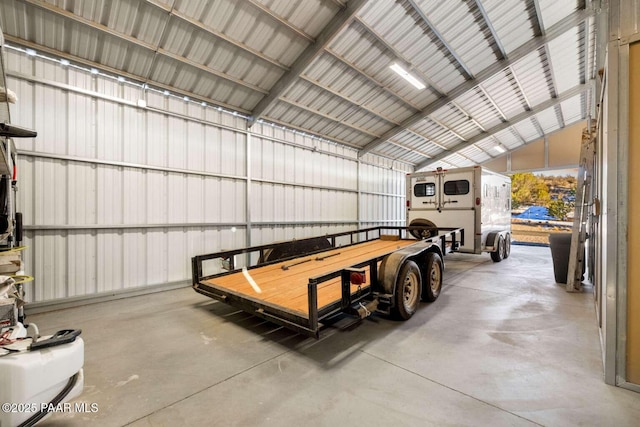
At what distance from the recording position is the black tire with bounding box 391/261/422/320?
3.63 m

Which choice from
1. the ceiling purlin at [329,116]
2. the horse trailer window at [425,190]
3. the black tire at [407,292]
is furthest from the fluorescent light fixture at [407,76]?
the black tire at [407,292]

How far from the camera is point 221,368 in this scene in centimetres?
267

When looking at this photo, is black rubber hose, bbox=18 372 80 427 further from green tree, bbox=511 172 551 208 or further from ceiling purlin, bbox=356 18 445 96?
green tree, bbox=511 172 551 208

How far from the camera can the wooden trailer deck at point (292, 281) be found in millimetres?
3203

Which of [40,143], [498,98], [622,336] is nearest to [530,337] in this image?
[622,336]

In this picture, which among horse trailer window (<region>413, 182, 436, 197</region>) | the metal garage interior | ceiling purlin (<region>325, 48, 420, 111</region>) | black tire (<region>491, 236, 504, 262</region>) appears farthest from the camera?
black tire (<region>491, 236, 504, 262</region>)

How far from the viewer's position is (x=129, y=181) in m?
5.52

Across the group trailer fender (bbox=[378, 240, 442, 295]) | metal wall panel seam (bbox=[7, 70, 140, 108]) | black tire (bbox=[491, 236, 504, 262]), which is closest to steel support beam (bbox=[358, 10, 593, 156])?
black tire (bbox=[491, 236, 504, 262])

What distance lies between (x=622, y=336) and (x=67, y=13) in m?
7.85

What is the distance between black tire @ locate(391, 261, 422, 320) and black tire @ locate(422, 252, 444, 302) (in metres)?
0.48

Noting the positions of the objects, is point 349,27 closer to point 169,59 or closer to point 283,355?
point 169,59

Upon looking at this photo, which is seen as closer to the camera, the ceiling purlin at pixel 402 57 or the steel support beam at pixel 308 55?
the steel support beam at pixel 308 55

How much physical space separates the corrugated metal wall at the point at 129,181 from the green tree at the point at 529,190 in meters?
13.5

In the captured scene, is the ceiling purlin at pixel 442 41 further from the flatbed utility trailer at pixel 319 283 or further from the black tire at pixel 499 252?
the black tire at pixel 499 252
